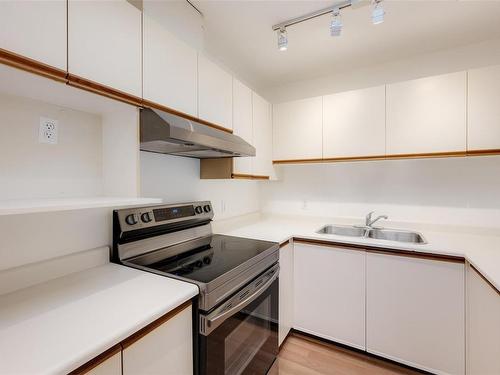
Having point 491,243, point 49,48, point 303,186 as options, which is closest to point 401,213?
point 491,243

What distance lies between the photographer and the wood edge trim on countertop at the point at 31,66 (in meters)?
0.71

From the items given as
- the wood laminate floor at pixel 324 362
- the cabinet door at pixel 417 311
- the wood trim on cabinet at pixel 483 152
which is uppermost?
the wood trim on cabinet at pixel 483 152

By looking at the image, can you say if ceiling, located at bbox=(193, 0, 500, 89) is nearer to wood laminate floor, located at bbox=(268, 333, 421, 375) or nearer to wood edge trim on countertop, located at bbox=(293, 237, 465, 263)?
wood edge trim on countertop, located at bbox=(293, 237, 465, 263)

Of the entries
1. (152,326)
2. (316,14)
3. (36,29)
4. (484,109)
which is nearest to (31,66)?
(36,29)

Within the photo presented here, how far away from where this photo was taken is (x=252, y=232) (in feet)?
6.95

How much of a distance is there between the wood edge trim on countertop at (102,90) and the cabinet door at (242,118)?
87 centimetres

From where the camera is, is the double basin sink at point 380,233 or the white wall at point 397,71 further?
the double basin sink at point 380,233

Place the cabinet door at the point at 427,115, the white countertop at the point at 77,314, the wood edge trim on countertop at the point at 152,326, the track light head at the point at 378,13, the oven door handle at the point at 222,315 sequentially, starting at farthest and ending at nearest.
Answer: the cabinet door at the point at 427,115, the track light head at the point at 378,13, the oven door handle at the point at 222,315, the wood edge trim on countertop at the point at 152,326, the white countertop at the point at 77,314

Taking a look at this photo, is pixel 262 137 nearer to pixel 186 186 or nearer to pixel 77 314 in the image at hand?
pixel 186 186

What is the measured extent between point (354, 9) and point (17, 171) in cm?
205

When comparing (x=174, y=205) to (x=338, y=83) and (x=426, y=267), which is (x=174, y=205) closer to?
(x=426, y=267)

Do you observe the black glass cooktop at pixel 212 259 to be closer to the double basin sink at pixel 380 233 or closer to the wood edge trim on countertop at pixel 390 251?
the wood edge trim on countertop at pixel 390 251

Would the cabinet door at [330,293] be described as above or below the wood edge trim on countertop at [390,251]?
below

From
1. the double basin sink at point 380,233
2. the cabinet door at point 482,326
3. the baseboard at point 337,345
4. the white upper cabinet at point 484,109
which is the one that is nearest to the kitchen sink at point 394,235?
the double basin sink at point 380,233
